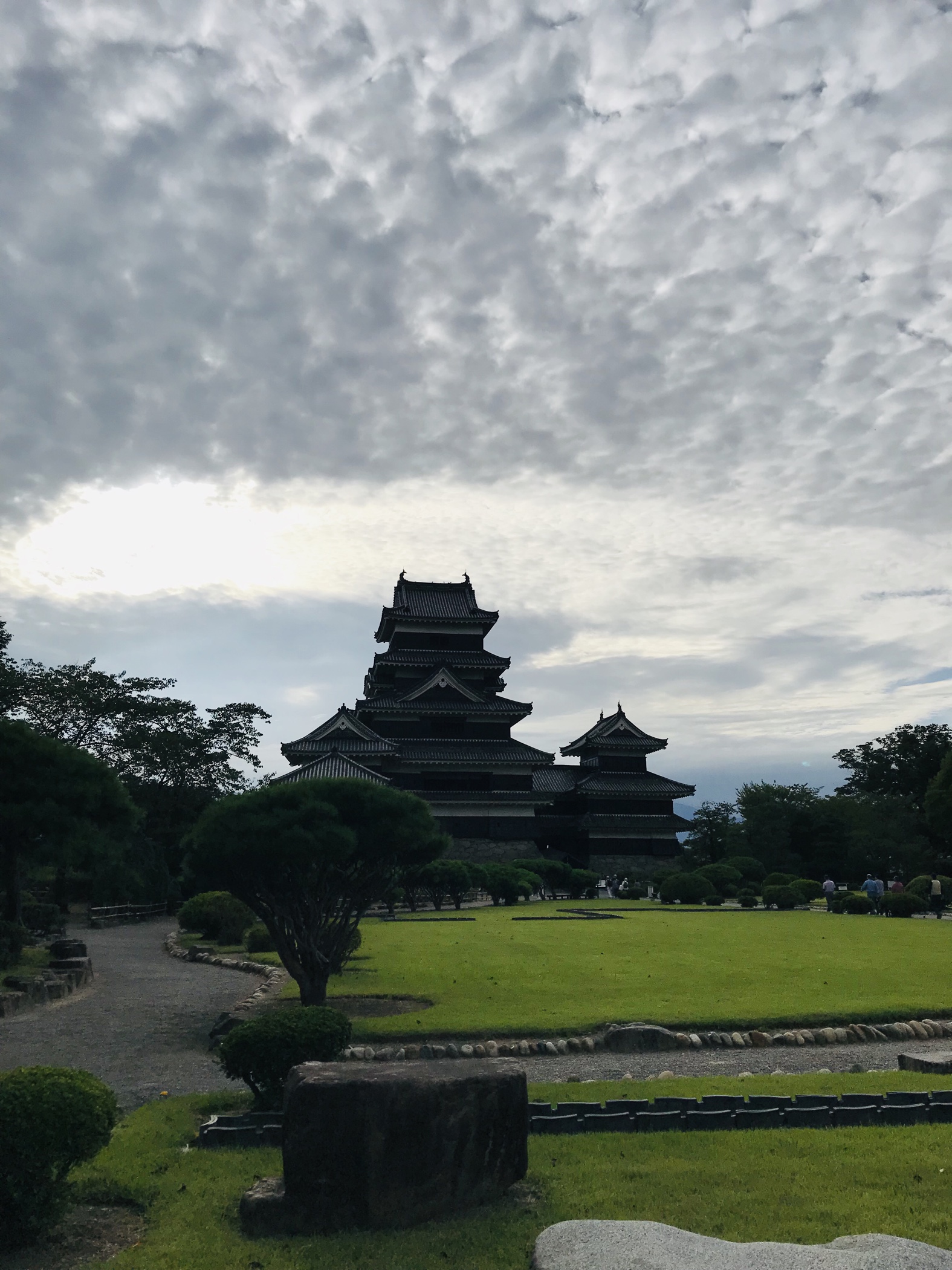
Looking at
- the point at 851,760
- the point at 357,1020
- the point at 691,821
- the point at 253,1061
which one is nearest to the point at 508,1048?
the point at 357,1020

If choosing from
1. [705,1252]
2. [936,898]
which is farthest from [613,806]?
[705,1252]

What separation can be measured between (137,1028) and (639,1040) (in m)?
8.65

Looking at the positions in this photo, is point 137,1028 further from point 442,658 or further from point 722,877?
point 442,658

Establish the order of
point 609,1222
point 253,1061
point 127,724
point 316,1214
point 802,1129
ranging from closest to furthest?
1. point 609,1222
2. point 316,1214
3. point 802,1129
4. point 253,1061
5. point 127,724

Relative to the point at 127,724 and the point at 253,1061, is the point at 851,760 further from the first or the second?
the point at 253,1061

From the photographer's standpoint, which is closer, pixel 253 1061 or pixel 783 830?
pixel 253 1061

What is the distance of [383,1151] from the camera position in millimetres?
6957

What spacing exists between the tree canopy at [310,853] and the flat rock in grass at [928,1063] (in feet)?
27.3

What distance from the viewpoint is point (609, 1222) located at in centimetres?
636

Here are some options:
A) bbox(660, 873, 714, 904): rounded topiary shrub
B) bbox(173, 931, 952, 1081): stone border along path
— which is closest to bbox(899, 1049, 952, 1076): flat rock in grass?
bbox(173, 931, 952, 1081): stone border along path

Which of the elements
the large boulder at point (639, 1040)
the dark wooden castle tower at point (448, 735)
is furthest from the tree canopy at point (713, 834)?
the large boulder at point (639, 1040)

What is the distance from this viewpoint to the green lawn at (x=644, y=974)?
15164 millimetres

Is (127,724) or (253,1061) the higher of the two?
(127,724)

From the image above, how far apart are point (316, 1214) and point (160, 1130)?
10.9 ft
